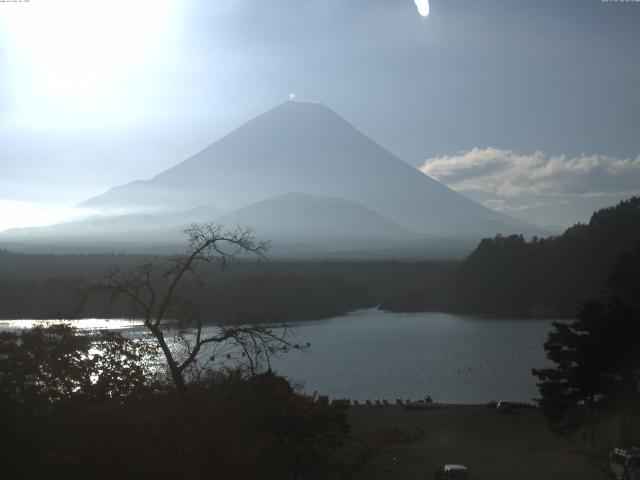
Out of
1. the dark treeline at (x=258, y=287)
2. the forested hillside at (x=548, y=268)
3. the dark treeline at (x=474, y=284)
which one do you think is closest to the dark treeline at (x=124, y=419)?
the dark treeline at (x=258, y=287)

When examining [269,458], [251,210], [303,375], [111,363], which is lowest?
[303,375]

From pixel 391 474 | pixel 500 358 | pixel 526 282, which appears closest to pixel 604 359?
pixel 391 474

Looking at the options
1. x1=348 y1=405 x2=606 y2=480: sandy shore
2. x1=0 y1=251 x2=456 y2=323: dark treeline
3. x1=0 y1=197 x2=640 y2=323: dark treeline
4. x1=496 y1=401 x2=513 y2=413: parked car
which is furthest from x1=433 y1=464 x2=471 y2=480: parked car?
x1=0 y1=197 x2=640 y2=323: dark treeline

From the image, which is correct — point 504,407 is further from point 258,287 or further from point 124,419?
point 258,287

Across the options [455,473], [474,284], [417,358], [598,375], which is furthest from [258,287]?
[455,473]

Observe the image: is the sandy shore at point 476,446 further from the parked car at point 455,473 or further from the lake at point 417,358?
the lake at point 417,358

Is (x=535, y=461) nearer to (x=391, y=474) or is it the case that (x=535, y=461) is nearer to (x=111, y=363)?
(x=391, y=474)

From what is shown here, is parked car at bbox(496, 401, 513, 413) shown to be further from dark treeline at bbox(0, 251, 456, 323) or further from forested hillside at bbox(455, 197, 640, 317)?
forested hillside at bbox(455, 197, 640, 317)
